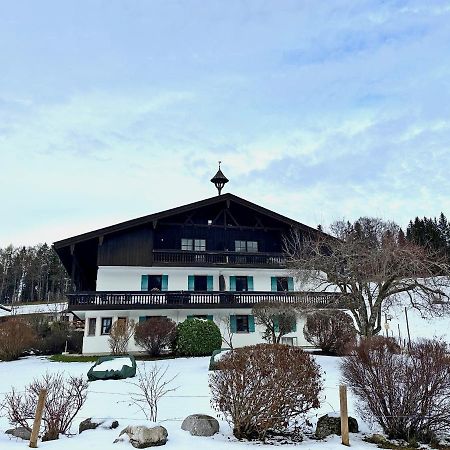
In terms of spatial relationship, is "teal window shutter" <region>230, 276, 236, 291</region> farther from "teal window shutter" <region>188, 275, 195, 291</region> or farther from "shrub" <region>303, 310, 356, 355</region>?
"shrub" <region>303, 310, 356, 355</region>

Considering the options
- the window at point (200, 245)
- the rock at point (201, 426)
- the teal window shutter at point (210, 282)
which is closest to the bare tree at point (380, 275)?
the teal window shutter at point (210, 282)

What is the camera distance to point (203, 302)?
84.8ft

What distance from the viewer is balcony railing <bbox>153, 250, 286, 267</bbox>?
27.4 metres

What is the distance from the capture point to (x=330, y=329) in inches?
851

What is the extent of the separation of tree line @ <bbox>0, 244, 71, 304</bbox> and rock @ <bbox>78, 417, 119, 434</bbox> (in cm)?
7397

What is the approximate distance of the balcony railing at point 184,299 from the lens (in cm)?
2419

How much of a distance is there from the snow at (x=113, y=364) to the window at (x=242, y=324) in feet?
40.5

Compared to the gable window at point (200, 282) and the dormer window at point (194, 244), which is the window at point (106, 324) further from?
the dormer window at point (194, 244)

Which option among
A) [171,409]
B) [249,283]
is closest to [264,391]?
[171,409]

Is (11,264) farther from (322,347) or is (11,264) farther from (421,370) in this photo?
(421,370)

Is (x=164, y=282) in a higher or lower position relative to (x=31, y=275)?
lower

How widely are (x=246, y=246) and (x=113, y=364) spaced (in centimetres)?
1606

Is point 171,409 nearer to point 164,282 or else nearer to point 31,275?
point 164,282

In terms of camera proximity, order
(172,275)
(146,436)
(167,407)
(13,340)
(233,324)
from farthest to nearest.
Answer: (172,275) < (233,324) < (13,340) < (167,407) < (146,436)
